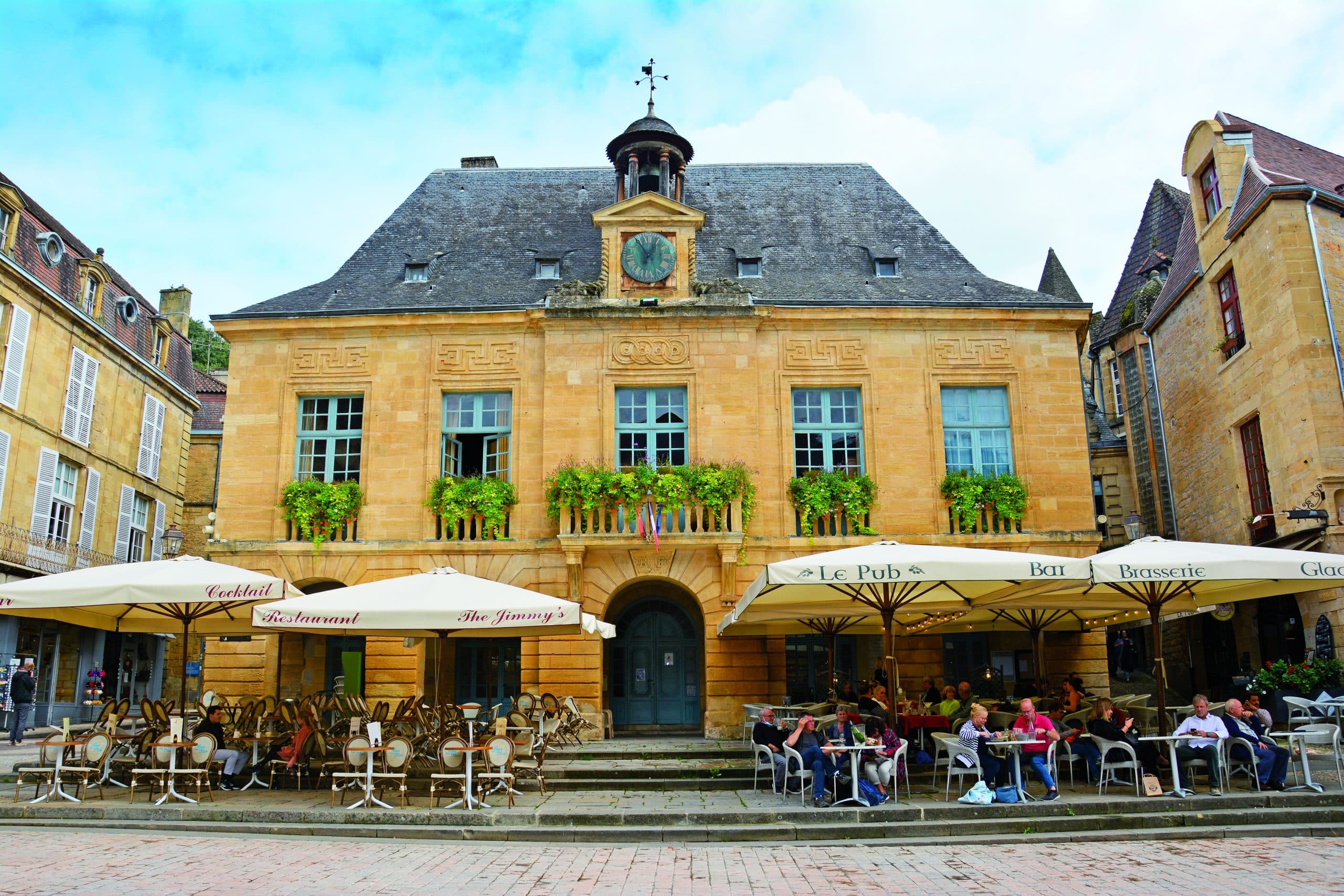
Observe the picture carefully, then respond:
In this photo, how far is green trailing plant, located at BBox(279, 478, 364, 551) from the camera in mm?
17375

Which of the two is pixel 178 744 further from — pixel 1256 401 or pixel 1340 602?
pixel 1256 401

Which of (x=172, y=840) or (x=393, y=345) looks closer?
(x=172, y=840)

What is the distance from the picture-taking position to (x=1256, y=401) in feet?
62.4

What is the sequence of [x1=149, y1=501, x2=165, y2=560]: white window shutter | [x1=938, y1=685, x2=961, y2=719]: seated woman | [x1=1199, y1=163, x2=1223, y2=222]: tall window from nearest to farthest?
1. [x1=938, y1=685, x2=961, y2=719]: seated woman
2. [x1=1199, y1=163, x2=1223, y2=222]: tall window
3. [x1=149, y1=501, x2=165, y2=560]: white window shutter

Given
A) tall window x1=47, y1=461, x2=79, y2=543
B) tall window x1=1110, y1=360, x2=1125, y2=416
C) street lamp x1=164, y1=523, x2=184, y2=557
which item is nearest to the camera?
street lamp x1=164, y1=523, x2=184, y2=557

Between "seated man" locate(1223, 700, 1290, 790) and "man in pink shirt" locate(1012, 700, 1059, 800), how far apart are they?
1825mm

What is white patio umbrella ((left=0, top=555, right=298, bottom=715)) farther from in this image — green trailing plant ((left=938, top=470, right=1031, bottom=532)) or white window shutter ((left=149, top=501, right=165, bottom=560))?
white window shutter ((left=149, top=501, right=165, bottom=560))

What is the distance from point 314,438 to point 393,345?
87.4 inches

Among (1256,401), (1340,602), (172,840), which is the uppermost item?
(1256,401)

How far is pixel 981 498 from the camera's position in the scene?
57.2 ft

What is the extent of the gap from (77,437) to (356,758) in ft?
60.7

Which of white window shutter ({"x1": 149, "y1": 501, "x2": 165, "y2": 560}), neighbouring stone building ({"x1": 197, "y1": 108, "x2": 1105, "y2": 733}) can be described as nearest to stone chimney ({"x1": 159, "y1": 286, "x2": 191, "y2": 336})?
white window shutter ({"x1": 149, "y1": 501, "x2": 165, "y2": 560})

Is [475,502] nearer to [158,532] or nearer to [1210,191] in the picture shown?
[1210,191]

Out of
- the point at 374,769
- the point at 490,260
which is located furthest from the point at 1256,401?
the point at 374,769
